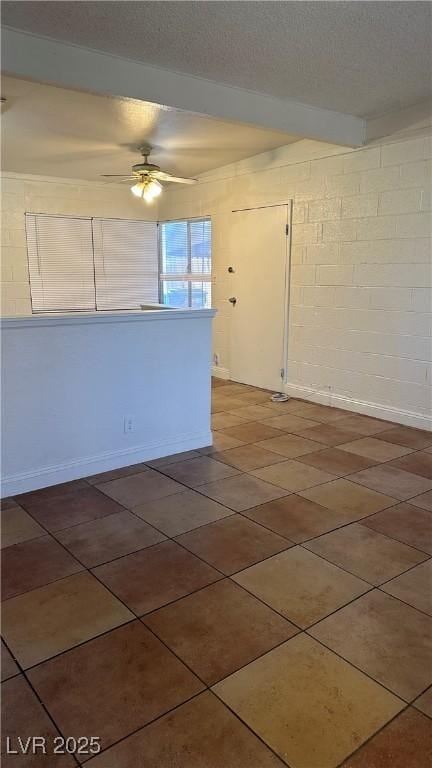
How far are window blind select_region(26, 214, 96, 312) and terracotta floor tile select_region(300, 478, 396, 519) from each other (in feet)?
15.4

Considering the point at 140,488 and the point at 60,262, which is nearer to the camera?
the point at 140,488

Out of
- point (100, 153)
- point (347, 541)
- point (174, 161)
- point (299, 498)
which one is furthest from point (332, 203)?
point (347, 541)

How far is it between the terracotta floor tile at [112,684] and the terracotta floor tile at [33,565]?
0.47 m

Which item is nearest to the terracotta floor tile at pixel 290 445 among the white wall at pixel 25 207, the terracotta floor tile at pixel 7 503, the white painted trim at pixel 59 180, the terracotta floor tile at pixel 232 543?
the terracotta floor tile at pixel 232 543

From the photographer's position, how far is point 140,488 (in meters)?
3.04

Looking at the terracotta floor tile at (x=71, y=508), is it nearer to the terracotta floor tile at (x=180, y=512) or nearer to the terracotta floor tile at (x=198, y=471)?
the terracotta floor tile at (x=180, y=512)

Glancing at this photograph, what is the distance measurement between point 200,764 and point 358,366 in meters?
→ 3.68

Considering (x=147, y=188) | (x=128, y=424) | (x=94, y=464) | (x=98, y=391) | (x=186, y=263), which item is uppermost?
(x=147, y=188)

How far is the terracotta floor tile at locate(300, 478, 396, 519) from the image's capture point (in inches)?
110

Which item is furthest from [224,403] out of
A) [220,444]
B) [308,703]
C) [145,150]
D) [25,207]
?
[308,703]

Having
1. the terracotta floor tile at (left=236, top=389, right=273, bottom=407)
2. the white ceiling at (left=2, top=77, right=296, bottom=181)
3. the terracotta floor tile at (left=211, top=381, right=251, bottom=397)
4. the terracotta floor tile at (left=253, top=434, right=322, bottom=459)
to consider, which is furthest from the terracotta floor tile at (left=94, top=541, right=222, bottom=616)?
the terracotta floor tile at (left=211, top=381, right=251, bottom=397)

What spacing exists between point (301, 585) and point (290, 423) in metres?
2.36

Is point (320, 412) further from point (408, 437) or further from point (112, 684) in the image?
point (112, 684)

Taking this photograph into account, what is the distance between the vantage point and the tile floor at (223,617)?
142 cm
